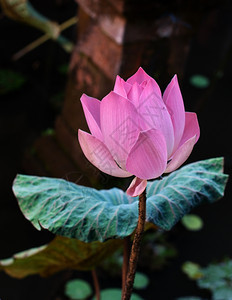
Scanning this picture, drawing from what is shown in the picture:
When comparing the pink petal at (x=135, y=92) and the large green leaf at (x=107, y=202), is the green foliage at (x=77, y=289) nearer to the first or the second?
the large green leaf at (x=107, y=202)

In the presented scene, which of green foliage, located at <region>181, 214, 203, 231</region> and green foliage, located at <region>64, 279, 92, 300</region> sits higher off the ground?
green foliage, located at <region>181, 214, 203, 231</region>

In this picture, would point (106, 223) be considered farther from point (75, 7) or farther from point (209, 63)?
point (75, 7)

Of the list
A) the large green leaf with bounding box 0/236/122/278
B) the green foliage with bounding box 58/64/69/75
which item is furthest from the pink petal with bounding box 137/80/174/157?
the green foliage with bounding box 58/64/69/75

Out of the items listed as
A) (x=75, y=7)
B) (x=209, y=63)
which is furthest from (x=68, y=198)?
(x=75, y=7)

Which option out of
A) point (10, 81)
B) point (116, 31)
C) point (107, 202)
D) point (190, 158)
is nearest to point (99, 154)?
point (107, 202)

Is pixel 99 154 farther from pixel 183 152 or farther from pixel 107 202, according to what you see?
pixel 107 202

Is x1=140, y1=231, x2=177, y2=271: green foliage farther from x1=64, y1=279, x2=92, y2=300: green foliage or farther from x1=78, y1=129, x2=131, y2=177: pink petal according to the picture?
x1=78, y1=129, x2=131, y2=177: pink petal
